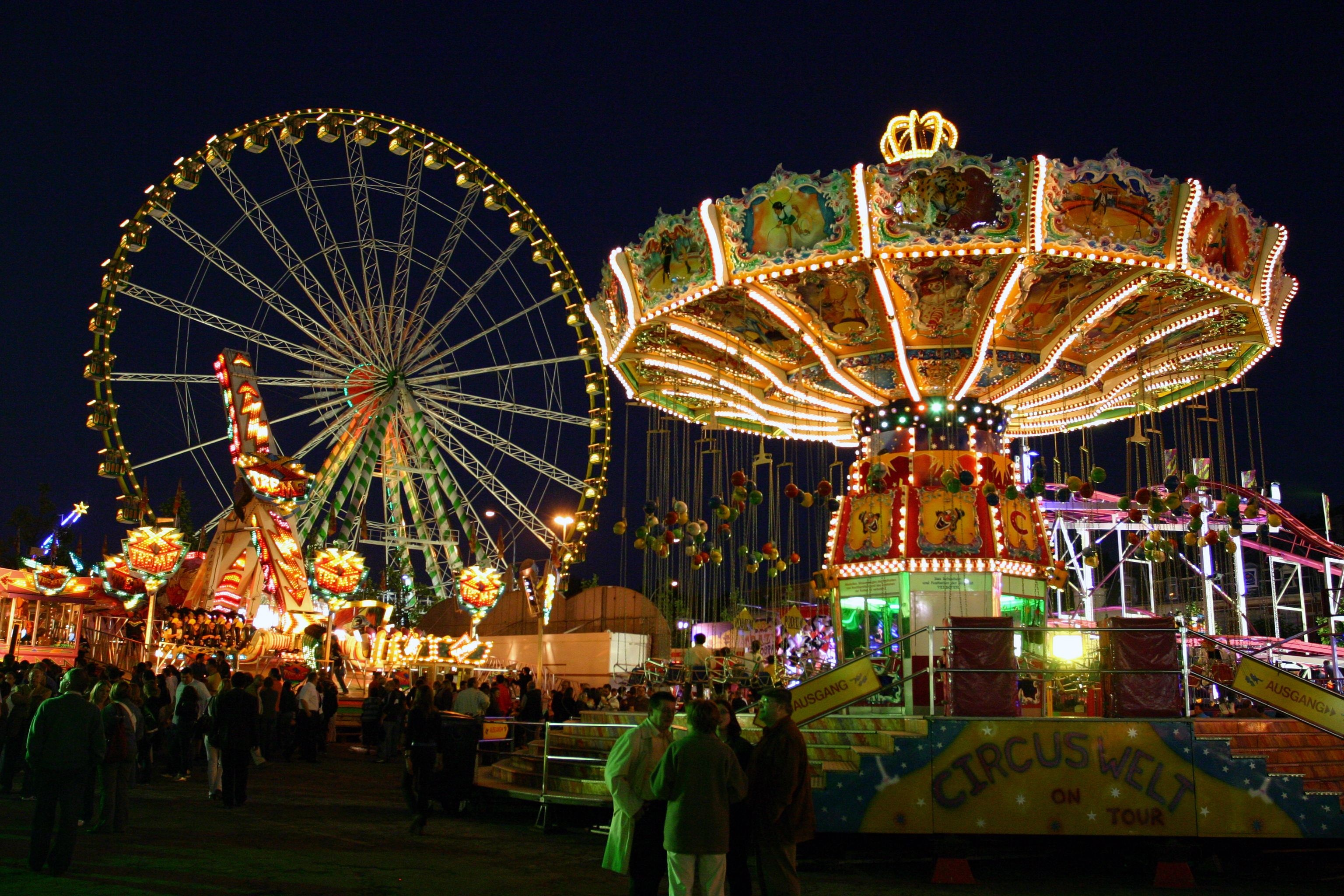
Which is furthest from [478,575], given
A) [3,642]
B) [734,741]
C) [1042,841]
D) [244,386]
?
[734,741]

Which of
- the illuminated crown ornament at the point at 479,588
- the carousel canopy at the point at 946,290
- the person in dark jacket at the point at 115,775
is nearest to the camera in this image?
the person in dark jacket at the point at 115,775

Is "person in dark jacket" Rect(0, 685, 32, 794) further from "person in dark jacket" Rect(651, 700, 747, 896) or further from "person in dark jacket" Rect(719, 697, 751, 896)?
"person in dark jacket" Rect(651, 700, 747, 896)

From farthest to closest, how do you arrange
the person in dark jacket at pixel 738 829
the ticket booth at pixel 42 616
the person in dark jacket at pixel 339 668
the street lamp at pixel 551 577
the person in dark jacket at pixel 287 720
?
the street lamp at pixel 551 577 → the ticket booth at pixel 42 616 → the person in dark jacket at pixel 339 668 → the person in dark jacket at pixel 287 720 → the person in dark jacket at pixel 738 829

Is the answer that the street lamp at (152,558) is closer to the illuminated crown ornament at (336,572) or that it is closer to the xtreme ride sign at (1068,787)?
the illuminated crown ornament at (336,572)

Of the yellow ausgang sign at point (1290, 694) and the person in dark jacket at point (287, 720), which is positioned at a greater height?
the yellow ausgang sign at point (1290, 694)

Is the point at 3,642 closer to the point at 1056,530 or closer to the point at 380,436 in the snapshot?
the point at 380,436

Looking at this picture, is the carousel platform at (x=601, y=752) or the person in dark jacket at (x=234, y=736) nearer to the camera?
the carousel platform at (x=601, y=752)

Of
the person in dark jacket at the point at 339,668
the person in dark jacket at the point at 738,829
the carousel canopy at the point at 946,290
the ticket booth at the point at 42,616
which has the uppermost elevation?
the carousel canopy at the point at 946,290

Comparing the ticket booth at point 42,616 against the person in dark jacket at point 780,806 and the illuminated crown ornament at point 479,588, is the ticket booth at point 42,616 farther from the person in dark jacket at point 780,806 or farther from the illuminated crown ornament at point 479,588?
the person in dark jacket at point 780,806

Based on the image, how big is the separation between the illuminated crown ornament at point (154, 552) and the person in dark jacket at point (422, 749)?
49.6 feet

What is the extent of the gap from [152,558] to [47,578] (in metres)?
4.11

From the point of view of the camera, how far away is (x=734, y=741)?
7.32m

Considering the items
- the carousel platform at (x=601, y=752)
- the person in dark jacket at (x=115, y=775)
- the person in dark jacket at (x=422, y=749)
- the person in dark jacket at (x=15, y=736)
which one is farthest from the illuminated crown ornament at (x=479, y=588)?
the person in dark jacket at (x=115, y=775)

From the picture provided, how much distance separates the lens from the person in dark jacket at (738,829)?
6797mm
